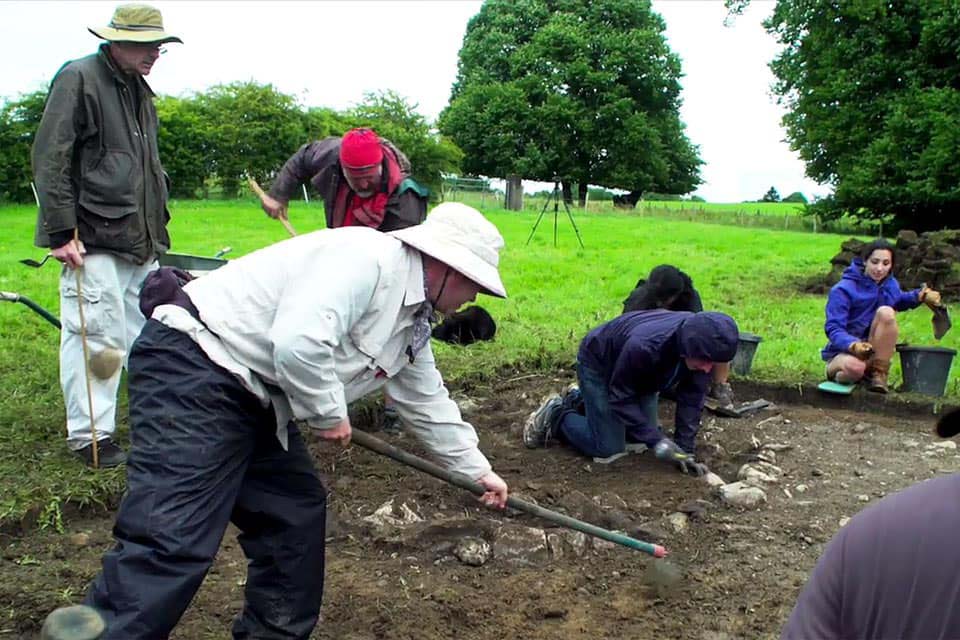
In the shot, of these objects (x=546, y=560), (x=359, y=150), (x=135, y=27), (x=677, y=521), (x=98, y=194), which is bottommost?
(x=546, y=560)

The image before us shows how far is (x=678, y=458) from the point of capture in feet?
17.2

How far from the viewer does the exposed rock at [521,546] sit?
4121 mm

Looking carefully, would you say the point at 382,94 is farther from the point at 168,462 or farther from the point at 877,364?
the point at 168,462

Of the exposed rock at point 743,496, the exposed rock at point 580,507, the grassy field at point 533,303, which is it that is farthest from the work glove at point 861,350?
the exposed rock at point 580,507

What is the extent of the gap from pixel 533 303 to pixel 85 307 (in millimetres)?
6184

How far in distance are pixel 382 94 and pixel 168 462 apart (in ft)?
87.0

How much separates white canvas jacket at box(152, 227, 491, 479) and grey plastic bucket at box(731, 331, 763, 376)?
195 inches

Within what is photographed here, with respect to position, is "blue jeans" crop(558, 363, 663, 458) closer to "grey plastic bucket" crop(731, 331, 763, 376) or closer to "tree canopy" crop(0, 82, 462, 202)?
"grey plastic bucket" crop(731, 331, 763, 376)

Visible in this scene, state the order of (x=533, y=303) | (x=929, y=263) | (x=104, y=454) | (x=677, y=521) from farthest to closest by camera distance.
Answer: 1. (x=929, y=263)
2. (x=533, y=303)
3. (x=104, y=454)
4. (x=677, y=521)

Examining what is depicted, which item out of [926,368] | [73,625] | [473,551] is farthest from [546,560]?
[926,368]

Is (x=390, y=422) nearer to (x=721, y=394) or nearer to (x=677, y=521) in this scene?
(x=677, y=521)

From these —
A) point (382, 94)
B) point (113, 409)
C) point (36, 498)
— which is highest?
point (382, 94)

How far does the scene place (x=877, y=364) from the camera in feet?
23.2

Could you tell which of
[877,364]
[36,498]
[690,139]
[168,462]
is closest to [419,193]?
[36,498]
